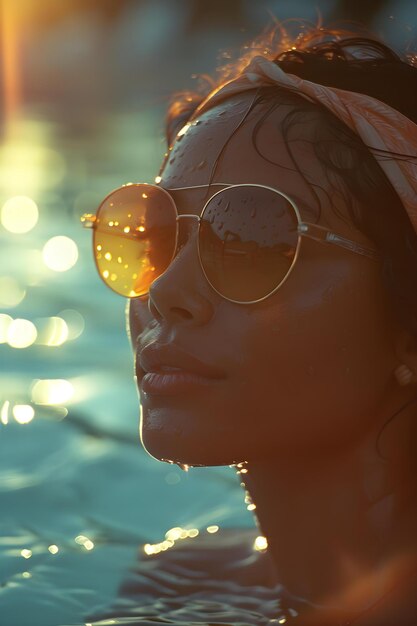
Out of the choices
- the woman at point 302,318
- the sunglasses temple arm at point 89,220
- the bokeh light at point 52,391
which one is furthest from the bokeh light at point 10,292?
the woman at point 302,318

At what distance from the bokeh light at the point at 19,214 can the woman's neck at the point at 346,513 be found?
5.59 metres

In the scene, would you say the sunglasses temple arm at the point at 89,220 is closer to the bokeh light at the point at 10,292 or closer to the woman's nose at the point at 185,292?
the woman's nose at the point at 185,292

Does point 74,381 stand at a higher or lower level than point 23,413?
higher

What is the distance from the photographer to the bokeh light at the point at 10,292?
662 centimetres

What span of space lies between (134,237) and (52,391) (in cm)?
255

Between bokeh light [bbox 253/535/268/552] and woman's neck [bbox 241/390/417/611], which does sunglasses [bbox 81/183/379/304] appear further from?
bokeh light [bbox 253/535/268/552]

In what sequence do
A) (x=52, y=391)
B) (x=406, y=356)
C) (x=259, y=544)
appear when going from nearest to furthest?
(x=406, y=356) → (x=259, y=544) → (x=52, y=391)

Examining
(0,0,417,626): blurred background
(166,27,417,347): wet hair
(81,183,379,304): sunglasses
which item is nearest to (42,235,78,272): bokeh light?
(0,0,417,626): blurred background

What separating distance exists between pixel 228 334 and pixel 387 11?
10337 millimetres

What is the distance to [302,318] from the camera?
2658 mm

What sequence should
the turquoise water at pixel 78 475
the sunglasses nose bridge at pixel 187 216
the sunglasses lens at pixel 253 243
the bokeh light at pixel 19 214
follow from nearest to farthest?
the sunglasses lens at pixel 253 243, the sunglasses nose bridge at pixel 187 216, the turquoise water at pixel 78 475, the bokeh light at pixel 19 214

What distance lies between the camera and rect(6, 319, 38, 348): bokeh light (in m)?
5.98

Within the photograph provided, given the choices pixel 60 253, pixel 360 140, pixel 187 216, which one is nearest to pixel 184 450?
pixel 187 216

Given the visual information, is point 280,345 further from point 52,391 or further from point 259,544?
point 52,391
